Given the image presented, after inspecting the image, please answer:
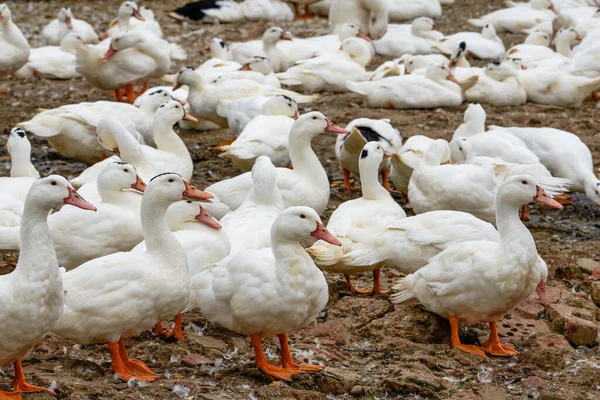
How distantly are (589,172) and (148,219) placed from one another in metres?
4.78

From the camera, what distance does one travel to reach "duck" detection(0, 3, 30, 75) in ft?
39.6

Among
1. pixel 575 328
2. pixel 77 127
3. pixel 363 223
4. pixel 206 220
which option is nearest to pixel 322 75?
pixel 77 127

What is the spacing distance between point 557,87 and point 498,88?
692 millimetres

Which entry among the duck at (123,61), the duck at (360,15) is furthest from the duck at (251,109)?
the duck at (360,15)

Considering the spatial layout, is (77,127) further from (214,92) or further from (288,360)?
(288,360)

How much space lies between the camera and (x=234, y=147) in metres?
9.16

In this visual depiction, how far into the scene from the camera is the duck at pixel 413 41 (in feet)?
50.6

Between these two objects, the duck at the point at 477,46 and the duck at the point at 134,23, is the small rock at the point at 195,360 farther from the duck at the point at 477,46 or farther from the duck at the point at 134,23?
the duck at the point at 477,46

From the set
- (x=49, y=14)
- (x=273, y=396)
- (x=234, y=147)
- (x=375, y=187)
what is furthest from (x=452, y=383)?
(x=49, y=14)

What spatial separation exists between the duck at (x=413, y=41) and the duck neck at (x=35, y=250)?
35.4 ft

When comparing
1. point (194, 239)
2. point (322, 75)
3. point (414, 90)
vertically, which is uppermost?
point (194, 239)

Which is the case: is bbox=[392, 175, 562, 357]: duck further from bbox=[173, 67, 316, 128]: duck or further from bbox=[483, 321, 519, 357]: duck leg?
bbox=[173, 67, 316, 128]: duck

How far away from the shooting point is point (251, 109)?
408 inches

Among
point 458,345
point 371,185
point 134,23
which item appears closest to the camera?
point 458,345
